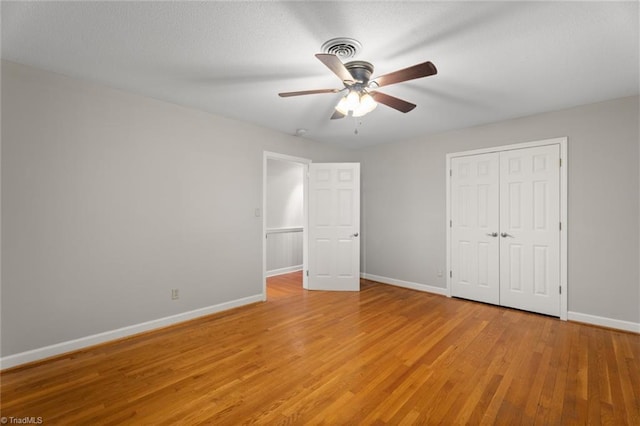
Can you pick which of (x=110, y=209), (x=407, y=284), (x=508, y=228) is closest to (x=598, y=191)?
(x=508, y=228)

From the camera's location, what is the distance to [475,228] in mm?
4297

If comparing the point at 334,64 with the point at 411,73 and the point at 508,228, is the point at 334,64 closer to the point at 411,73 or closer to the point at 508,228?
the point at 411,73

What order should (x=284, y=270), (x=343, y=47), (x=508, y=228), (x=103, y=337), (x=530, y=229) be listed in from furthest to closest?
(x=284, y=270) < (x=508, y=228) < (x=530, y=229) < (x=103, y=337) < (x=343, y=47)

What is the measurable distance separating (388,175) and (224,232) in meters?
3.06

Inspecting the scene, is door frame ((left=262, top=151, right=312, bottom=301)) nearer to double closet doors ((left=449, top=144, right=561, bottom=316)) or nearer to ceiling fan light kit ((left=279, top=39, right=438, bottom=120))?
ceiling fan light kit ((left=279, top=39, right=438, bottom=120))

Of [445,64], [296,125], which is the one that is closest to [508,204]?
[445,64]

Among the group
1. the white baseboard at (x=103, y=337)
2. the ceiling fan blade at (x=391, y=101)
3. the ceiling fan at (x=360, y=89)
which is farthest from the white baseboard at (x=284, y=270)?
the ceiling fan blade at (x=391, y=101)

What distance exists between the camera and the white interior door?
4.93m

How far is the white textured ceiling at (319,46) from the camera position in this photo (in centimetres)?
183

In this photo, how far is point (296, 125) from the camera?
4195mm

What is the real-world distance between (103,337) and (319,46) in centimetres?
336

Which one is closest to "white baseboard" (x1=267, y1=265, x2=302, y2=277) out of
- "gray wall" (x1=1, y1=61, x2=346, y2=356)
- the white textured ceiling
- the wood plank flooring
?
"gray wall" (x1=1, y1=61, x2=346, y2=356)

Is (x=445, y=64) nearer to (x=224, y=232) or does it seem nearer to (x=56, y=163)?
(x=224, y=232)

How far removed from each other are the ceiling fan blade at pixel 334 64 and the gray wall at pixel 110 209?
229 centimetres
